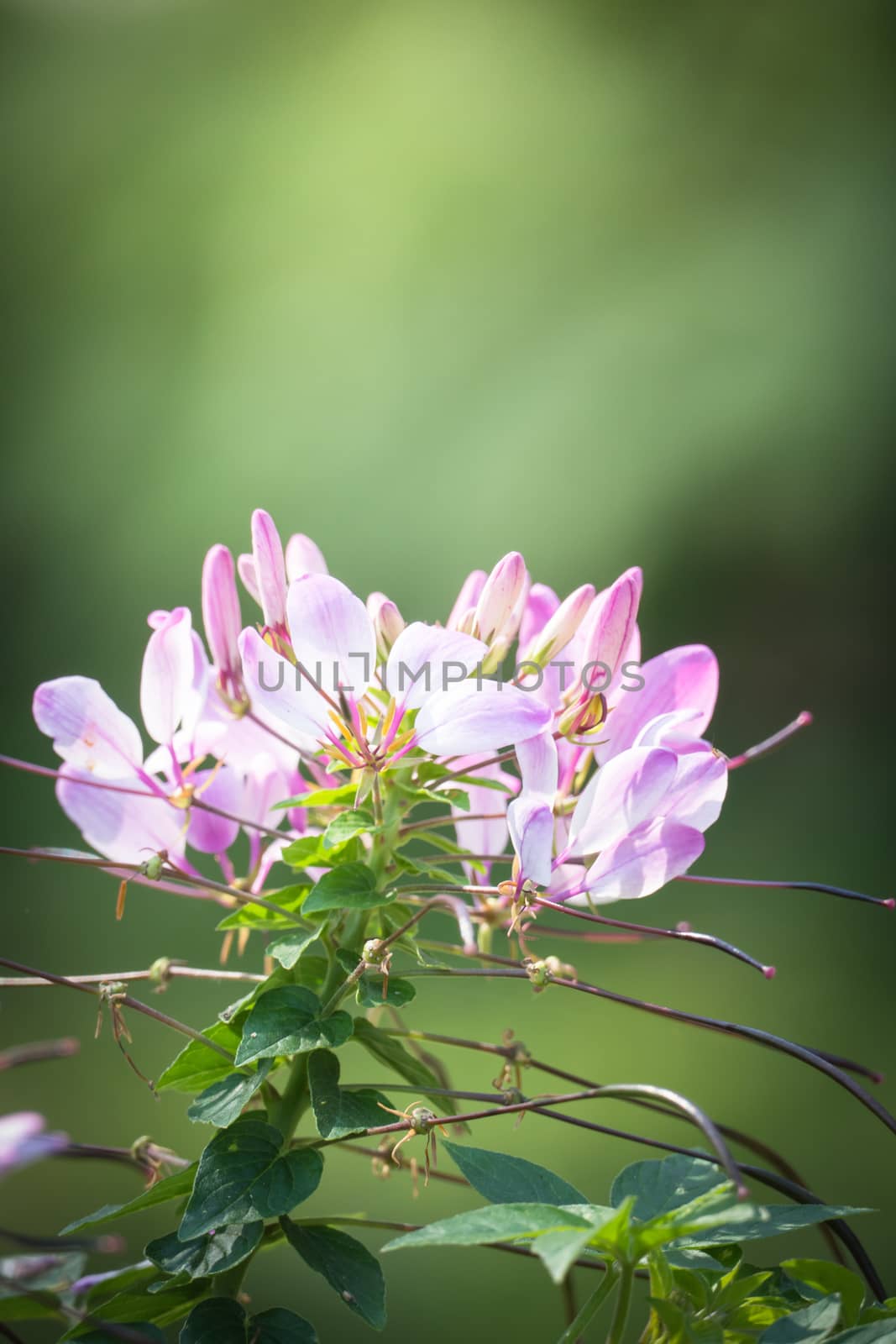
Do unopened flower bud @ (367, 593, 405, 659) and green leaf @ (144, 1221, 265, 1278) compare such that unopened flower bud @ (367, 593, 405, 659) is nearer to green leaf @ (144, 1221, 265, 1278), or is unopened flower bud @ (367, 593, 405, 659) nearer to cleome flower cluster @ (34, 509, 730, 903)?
cleome flower cluster @ (34, 509, 730, 903)

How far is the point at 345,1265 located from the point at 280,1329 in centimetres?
2

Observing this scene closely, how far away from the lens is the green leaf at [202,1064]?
298 millimetres

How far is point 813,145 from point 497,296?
70 centimetres

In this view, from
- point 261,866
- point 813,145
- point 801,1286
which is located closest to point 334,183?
point 813,145

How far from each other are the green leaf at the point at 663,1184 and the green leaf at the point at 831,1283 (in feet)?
0.12

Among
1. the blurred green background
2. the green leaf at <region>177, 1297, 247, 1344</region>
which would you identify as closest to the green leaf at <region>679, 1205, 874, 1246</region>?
the green leaf at <region>177, 1297, 247, 1344</region>

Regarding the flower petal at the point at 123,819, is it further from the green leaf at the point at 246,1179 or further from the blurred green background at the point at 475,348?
the blurred green background at the point at 475,348

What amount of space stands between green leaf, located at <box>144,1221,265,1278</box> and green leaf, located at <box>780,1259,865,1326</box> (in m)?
0.14

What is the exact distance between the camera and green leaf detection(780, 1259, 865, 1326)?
0.90ft

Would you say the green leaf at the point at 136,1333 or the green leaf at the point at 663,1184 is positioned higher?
the green leaf at the point at 663,1184

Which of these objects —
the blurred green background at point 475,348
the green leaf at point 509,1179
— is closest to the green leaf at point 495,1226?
the green leaf at point 509,1179

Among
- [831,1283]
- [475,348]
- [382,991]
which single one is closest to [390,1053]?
[382,991]

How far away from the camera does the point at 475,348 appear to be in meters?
2.22

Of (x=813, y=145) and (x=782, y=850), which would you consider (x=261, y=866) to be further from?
(x=813, y=145)
